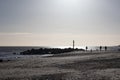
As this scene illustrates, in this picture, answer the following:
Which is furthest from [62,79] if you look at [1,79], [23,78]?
A: [1,79]

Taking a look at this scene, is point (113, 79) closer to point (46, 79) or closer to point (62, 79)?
point (62, 79)

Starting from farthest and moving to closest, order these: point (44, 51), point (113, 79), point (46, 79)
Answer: point (44, 51) < point (46, 79) < point (113, 79)

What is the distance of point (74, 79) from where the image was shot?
18.4 m

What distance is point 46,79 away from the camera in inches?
746

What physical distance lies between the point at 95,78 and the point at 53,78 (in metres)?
3.37

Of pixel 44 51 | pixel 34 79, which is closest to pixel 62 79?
pixel 34 79

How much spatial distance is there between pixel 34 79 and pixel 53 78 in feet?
5.02

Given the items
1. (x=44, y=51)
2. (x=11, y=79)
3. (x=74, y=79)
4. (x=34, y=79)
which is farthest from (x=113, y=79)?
(x=44, y=51)

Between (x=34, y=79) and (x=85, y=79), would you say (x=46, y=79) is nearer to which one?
(x=34, y=79)

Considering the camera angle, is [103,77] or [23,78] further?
[23,78]

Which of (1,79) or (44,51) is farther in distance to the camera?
(44,51)

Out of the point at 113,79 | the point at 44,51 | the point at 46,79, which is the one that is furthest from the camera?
the point at 44,51

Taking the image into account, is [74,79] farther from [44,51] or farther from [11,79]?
[44,51]

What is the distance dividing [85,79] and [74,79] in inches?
33.2
